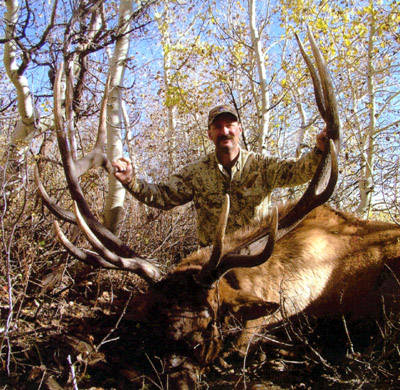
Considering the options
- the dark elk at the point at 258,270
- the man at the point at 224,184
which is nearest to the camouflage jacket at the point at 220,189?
the man at the point at 224,184

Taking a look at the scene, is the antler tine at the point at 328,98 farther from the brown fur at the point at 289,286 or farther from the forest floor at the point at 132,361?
the forest floor at the point at 132,361

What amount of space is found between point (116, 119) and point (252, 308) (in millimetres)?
3248

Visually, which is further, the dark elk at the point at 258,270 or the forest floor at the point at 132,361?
the dark elk at the point at 258,270

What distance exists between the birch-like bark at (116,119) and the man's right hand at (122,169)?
2.50 ft

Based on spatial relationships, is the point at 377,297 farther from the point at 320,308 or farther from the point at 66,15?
the point at 66,15

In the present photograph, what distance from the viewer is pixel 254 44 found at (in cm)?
698

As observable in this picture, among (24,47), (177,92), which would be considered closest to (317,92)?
(24,47)

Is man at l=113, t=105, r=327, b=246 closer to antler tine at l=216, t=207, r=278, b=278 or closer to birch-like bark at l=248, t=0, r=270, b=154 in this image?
antler tine at l=216, t=207, r=278, b=278

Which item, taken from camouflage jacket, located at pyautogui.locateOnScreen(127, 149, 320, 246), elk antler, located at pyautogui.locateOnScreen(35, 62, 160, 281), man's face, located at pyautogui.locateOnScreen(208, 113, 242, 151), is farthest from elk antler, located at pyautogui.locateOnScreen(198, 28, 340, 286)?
man's face, located at pyautogui.locateOnScreen(208, 113, 242, 151)

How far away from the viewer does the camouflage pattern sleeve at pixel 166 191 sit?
3.95 meters

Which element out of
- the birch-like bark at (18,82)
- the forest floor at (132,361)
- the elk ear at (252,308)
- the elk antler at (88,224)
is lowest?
the forest floor at (132,361)

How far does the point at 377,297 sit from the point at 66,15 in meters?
5.65

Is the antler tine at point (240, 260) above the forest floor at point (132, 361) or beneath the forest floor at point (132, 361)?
above

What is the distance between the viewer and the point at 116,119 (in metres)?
5.02
